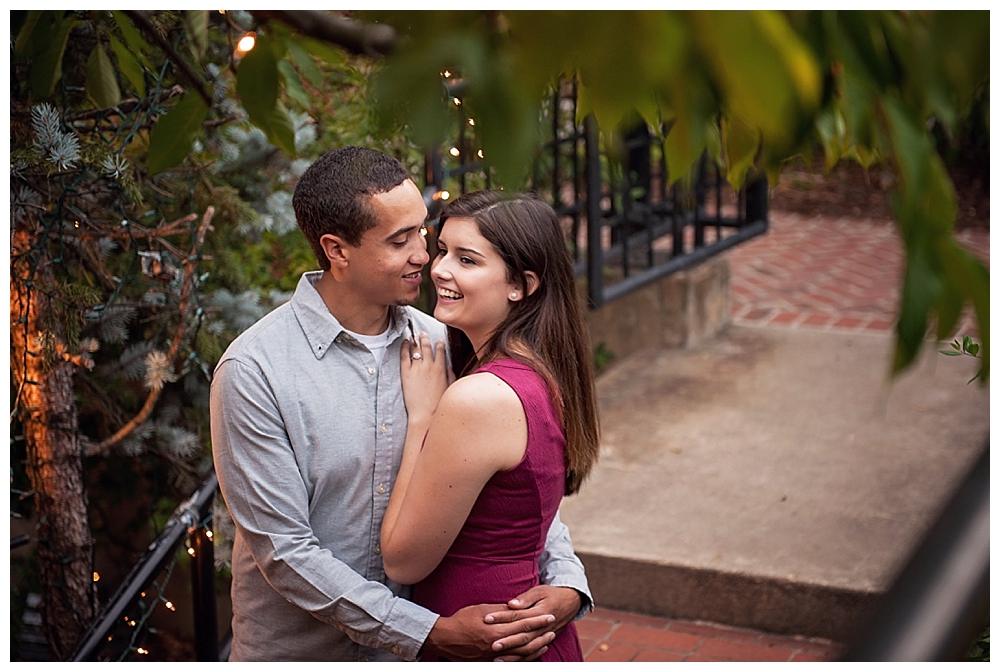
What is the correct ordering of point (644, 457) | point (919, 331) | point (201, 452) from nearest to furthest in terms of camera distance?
point (919, 331) → point (201, 452) → point (644, 457)

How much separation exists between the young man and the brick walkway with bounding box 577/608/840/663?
1.40 meters

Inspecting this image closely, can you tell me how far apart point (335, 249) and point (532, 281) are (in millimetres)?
420

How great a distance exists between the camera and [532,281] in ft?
7.64

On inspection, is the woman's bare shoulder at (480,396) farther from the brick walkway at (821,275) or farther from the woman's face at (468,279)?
the brick walkway at (821,275)

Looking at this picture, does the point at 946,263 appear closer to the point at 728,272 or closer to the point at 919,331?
the point at 919,331

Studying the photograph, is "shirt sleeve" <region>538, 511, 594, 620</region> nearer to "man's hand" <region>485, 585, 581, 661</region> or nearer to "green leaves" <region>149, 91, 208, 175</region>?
"man's hand" <region>485, 585, 581, 661</region>

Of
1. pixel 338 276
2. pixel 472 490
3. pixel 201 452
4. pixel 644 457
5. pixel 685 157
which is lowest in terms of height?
pixel 644 457

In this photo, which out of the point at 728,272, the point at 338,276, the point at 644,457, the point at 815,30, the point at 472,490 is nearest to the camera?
the point at 815,30

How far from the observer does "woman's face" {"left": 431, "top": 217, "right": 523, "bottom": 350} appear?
227 centimetres

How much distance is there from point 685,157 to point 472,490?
1333 mm

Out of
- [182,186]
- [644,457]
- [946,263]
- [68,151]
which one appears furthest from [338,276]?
[644,457]

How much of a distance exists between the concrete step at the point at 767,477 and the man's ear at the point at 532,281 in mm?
1456

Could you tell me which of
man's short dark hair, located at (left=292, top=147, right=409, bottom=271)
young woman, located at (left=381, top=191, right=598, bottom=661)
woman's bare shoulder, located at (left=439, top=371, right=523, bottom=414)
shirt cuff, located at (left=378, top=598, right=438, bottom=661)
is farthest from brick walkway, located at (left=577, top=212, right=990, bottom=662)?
man's short dark hair, located at (left=292, top=147, right=409, bottom=271)

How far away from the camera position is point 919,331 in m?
0.80
